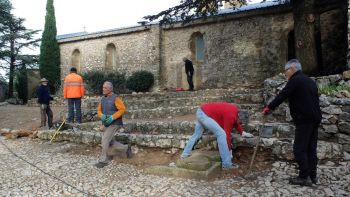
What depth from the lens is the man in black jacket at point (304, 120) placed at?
4828mm

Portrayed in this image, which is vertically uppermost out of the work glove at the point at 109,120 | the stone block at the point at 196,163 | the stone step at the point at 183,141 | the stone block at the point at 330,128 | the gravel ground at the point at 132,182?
the work glove at the point at 109,120

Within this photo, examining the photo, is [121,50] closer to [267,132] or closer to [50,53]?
[50,53]

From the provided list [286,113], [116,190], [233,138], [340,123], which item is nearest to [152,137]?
[233,138]

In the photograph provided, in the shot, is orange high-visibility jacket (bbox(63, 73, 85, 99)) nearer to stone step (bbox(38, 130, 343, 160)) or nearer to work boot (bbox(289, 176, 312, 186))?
stone step (bbox(38, 130, 343, 160))

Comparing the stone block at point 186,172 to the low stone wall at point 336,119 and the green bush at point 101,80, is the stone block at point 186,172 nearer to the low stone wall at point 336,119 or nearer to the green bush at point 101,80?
the low stone wall at point 336,119

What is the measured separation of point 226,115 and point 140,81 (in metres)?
12.8

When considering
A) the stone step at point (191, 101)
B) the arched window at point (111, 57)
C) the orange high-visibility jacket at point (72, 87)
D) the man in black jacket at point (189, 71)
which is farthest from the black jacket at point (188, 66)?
the arched window at point (111, 57)

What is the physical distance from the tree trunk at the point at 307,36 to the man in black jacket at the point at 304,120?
616 centimetres

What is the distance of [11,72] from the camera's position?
75.9 ft

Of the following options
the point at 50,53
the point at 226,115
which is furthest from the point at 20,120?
the point at 50,53

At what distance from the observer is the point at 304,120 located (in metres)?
4.84

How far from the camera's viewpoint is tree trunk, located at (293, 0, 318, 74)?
10.5m

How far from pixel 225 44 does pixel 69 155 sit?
10915mm

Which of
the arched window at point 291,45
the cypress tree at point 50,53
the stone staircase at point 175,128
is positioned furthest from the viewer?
the cypress tree at point 50,53
